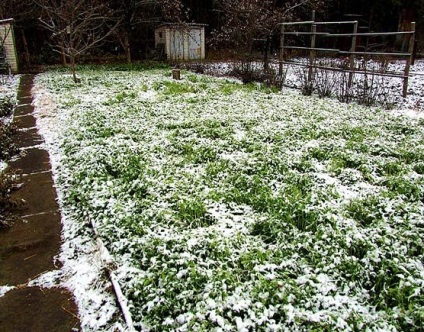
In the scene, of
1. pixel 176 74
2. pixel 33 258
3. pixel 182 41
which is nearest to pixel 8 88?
pixel 176 74

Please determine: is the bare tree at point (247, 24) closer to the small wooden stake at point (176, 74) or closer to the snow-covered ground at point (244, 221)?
the small wooden stake at point (176, 74)

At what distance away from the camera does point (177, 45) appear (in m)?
20.2

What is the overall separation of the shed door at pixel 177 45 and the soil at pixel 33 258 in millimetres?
16316

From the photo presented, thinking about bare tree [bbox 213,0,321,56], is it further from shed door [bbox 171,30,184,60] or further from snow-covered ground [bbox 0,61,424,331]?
snow-covered ground [bbox 0,61,424,331]

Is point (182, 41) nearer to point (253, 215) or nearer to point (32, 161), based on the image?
point (32, 161)

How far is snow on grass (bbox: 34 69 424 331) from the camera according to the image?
2.31 meters

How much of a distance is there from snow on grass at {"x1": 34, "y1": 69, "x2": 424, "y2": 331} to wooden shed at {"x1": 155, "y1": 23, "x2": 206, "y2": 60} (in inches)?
564

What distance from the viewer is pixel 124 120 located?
22.5ft

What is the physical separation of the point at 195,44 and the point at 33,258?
19.7m

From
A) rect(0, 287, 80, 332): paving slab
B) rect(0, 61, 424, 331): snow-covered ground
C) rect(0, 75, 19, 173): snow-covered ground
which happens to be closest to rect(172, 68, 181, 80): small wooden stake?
rect(0, 75, 19, 173): snow-covered ground

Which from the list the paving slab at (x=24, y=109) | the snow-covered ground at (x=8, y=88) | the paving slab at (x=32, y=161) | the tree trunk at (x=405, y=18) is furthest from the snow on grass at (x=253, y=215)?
the tree trunk at (x=405, y=18)

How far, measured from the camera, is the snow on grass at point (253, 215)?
91.0 inches

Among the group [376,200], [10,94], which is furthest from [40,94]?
[376,200]

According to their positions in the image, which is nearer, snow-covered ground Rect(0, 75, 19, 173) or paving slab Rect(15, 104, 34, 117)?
paving slab Rect(15, 104, 34, 117)
